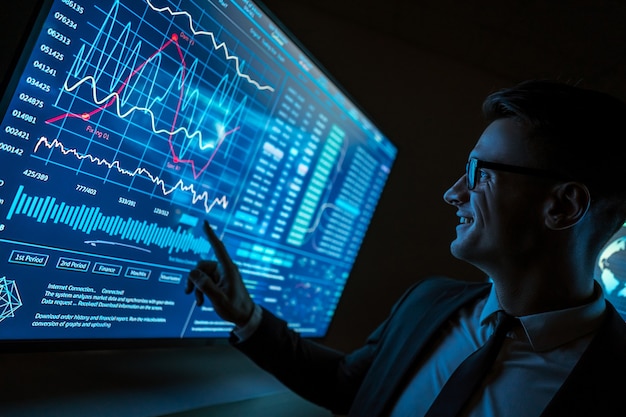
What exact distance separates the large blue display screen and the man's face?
578 millimetres

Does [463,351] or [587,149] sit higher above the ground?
[587,149]

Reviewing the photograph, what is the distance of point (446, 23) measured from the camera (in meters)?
1.94

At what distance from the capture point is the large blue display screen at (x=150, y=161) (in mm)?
781

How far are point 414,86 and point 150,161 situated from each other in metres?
1.54

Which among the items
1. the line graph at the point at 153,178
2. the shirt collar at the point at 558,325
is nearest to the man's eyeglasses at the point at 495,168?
the shirt collar at the point at 558,325

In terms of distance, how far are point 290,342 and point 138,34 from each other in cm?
89

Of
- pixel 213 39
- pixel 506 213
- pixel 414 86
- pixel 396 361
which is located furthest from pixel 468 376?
pixel 414 86

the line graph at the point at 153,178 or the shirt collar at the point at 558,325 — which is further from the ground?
the shirt collar at the point at 558,325

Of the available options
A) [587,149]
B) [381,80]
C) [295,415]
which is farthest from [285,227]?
[381,80]

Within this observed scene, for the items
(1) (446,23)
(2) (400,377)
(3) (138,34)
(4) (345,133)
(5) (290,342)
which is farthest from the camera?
(1) (446,23)

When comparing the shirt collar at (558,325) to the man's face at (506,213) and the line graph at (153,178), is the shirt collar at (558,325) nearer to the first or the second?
the man's face at (506,213)

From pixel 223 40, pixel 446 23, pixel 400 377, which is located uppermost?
pixel 446 23

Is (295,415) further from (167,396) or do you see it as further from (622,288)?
(622,288)

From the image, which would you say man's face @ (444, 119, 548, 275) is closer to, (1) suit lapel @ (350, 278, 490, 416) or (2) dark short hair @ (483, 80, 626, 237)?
(2) dark short hair @ (483, 80, 626, 237)
